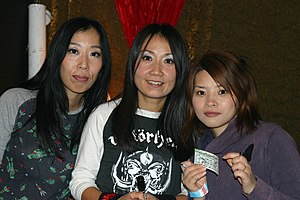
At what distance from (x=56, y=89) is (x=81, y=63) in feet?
0.66

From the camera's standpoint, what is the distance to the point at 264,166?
1.90m

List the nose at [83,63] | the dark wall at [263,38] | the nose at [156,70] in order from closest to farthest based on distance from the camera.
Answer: the nose at [156,70] → the nose at [83,63] → the dark wall at [263,38]

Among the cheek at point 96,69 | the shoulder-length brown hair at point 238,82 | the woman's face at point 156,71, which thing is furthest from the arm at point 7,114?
the shoulder-length brown hair at point 238,82

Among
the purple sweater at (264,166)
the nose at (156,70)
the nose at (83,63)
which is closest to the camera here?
the purple sweater at (264,166)

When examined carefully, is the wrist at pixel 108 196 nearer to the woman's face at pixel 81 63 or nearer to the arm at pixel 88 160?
the arm at pixel 88 160

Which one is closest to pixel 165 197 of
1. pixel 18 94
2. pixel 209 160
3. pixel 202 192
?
pixel 202 192

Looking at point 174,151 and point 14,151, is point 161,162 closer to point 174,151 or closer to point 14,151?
point 174,151

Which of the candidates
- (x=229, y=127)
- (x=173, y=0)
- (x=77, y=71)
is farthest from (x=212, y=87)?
(x=173, y=0)

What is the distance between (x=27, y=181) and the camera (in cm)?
225

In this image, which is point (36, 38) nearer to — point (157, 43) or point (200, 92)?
point (157, 43)

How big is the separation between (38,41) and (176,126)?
5.32 ft

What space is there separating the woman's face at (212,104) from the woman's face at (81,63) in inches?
23.3

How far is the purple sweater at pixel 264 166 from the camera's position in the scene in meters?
1.81

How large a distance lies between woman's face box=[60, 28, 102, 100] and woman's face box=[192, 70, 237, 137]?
59 cm
